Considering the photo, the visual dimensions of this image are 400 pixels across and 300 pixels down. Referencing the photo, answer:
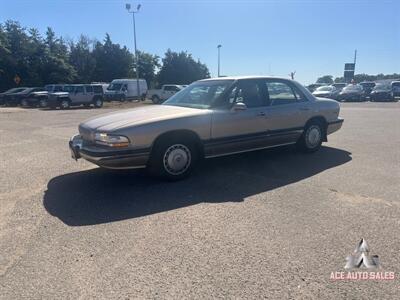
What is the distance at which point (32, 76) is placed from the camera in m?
42.4

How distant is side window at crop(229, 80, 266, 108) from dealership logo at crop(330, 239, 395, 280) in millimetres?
3342

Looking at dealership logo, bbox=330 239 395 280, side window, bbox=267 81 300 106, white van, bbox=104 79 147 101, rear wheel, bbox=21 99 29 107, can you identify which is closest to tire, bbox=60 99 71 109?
rear wheel, bbox=21 99 29 107

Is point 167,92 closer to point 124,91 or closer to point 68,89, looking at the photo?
point 124,91

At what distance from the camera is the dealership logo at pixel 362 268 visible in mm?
2848

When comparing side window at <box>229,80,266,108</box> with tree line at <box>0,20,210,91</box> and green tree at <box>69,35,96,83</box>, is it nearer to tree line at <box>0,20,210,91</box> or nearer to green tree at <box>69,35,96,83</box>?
tree line at <box>0,20,210,91</box>

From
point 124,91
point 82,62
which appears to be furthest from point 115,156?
point 82,62

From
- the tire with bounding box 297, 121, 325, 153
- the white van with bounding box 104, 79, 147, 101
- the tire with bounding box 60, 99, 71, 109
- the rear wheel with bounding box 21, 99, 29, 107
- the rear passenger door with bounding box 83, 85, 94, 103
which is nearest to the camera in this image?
the tire with bounding box 297, 121, 325, 153

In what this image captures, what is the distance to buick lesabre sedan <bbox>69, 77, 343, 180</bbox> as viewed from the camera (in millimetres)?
4961

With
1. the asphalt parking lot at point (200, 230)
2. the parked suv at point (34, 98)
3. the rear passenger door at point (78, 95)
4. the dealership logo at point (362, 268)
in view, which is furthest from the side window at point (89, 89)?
the dealership logo at point (362, 268)

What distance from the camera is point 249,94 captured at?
6180 mm

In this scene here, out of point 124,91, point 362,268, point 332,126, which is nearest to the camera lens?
point 362,268

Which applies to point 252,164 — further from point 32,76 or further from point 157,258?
point 32,76

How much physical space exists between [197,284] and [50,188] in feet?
10.9

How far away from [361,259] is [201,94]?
3914mm
